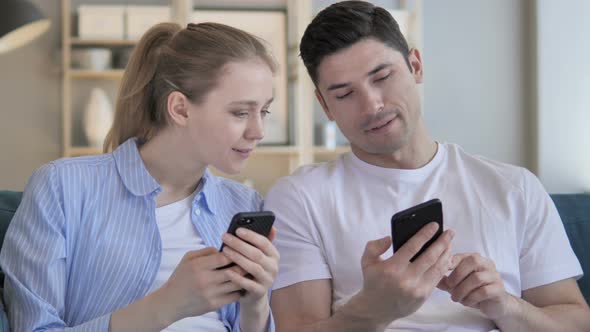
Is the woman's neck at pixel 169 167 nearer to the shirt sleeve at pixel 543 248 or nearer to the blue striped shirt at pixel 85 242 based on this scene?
the blue striped shirt at pixel 85 242

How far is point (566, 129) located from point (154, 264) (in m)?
4.24

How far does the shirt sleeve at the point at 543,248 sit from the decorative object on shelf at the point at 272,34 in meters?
3.29

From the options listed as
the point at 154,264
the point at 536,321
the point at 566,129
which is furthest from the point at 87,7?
the point at 536,321

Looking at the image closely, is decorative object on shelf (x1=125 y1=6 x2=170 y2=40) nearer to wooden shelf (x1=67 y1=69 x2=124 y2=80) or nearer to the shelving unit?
the shelving unit

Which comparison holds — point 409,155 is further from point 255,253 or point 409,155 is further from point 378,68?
point 255,253

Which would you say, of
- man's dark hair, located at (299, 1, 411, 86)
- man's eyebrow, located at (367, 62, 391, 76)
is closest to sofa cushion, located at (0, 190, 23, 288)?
man's dark hair, located at (299, 1, 411, 86)

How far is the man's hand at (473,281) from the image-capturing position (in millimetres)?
1428

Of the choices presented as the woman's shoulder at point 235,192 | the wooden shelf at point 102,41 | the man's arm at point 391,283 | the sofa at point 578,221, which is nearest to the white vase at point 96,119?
the wooden shelf at point 102,41

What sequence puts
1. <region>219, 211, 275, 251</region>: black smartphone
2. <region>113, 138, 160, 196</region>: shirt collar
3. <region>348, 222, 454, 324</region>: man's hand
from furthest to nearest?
1. <region>113, 138, 160, 196</region>: shirt collar
2. <region>348, 222, 454, 324</region>: man's hand
3. <region>219, 211, 275, 251</region>: black smartphone

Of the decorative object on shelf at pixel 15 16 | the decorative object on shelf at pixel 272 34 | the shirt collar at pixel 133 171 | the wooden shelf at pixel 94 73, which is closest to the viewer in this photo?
Result: the shirt collar at pixel 133 171

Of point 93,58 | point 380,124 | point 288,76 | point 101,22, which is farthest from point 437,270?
point 101,22

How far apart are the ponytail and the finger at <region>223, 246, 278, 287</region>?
21.2 inches

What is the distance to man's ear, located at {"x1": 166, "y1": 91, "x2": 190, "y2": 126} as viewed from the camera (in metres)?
1.63

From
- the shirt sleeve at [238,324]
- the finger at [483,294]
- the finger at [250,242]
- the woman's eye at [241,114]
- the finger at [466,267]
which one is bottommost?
the shirt sleeve at [238,324]
